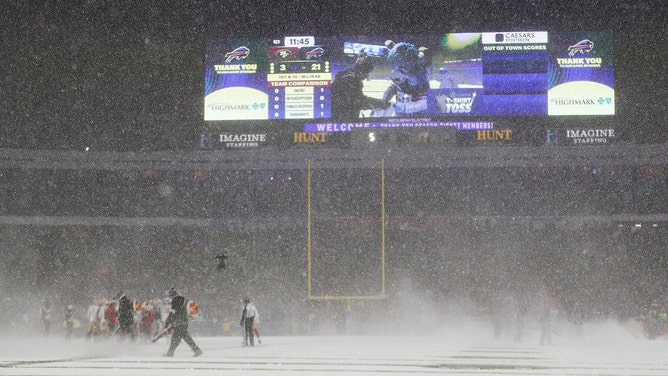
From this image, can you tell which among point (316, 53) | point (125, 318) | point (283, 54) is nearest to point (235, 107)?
point (283, 54)

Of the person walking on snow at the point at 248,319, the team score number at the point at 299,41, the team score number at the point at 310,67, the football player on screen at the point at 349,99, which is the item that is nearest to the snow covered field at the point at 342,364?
the person walking on snow at the point at 248,319

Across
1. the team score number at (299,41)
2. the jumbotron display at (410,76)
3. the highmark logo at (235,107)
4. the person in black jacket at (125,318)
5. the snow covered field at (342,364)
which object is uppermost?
the team score number at (299,41)

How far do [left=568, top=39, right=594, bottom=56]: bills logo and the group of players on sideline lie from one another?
1680 cm

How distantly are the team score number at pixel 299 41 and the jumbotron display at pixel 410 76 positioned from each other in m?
0.04

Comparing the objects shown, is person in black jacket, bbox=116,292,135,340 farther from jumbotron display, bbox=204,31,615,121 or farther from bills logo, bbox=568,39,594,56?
bills logo, bbox=568,39,594,56

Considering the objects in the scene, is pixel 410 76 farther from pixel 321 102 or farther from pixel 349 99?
pixel 321 102

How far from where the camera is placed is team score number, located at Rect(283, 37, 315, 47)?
1228 inches

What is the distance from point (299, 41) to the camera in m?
31.2

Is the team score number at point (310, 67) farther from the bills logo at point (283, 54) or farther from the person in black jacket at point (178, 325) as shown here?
the person in black jacket at point (178, 325)

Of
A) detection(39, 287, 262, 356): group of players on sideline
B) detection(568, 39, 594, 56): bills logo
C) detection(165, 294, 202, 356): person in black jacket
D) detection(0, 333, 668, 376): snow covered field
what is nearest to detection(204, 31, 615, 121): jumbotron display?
detection(568, 39, 594, 56): bills logo

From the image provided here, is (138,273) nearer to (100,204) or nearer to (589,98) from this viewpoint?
(100,204)

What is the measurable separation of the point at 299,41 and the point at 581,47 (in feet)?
35.1

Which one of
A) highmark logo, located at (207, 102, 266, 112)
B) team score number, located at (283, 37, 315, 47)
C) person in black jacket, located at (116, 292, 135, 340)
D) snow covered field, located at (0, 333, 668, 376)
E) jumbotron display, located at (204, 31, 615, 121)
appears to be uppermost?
team score number, located at (283, 37, 315, 47)

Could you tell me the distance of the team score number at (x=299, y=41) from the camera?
3119 centimetres
